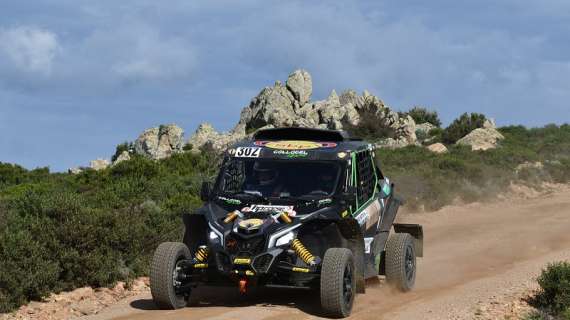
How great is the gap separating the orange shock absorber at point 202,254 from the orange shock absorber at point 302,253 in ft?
3.67

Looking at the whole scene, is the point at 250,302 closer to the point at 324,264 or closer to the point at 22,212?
the point at 324,264

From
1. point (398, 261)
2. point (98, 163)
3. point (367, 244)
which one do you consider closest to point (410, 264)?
point (398, 261)

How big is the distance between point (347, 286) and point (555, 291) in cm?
283

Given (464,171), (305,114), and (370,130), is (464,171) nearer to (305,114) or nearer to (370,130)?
(370,130)

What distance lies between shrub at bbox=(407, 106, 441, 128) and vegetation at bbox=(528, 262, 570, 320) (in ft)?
181

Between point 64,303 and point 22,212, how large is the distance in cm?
387

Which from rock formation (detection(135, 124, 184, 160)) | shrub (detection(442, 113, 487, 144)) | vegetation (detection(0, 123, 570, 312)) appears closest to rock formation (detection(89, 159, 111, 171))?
rock formation (detection(135, 124, 184, 160))

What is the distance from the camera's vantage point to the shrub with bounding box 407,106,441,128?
6612cm

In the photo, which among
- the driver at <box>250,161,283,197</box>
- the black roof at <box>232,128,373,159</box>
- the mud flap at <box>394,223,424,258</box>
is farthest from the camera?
the mud flap at <box>394,223,424,258</box>

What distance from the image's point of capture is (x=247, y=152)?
37.3 feet

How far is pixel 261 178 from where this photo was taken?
11.2 meters

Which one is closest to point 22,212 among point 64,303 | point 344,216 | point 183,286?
point 64,303

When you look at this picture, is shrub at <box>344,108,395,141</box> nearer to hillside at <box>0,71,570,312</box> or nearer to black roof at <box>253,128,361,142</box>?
hillside at <box>0,71,570,312</box>

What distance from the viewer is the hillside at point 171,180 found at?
12.2 meters
